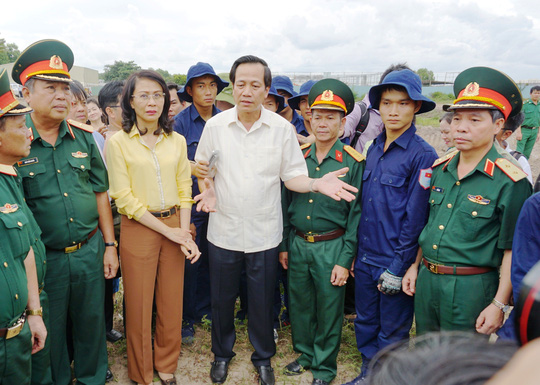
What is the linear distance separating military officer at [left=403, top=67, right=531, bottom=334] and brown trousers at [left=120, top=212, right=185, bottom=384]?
6.22ft

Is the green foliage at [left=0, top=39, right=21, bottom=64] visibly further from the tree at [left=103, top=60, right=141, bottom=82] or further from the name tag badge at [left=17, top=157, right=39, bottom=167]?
the name tag badge at [left=17, top=157, right=39, bottom=167]

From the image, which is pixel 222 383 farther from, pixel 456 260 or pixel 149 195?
pixel 456 260

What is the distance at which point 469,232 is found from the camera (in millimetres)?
2387

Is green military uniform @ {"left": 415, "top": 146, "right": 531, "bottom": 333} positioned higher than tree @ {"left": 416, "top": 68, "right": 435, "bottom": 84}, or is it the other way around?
tree @ {"left": 416, "top": 68, "right": 435, "bottom": 84}

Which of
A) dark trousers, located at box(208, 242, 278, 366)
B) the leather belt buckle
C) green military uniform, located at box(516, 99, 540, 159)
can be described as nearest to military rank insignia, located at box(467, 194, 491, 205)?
the leather belt buckle

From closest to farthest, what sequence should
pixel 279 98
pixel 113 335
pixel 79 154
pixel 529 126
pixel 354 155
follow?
pixel 79 154 → pixel 354 155 → pixel 113 335 → pixel 279 98 → pixel 529 126

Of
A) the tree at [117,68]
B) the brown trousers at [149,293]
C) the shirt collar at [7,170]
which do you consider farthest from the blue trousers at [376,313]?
the tree at [117,68]

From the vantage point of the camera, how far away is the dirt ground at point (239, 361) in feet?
10.7

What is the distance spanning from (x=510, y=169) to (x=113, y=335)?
367cm

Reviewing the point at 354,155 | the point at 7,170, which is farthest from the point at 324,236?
the point at 7,170

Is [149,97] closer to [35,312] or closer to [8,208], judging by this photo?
[8,208]

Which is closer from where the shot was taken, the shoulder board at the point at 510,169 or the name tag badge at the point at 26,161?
the shoulder board at the point at 510,169

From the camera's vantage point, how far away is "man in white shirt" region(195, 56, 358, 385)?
9.65ft

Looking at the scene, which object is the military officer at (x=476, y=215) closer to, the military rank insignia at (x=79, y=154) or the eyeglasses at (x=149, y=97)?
the eyeglasses at (x=149, y=97)
